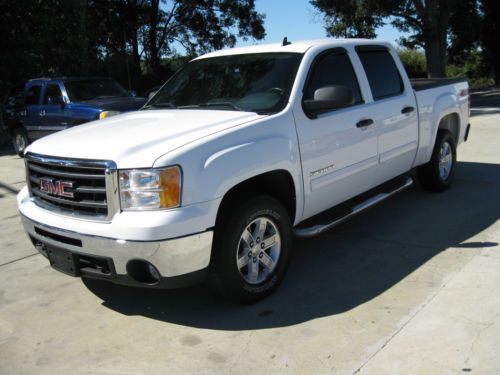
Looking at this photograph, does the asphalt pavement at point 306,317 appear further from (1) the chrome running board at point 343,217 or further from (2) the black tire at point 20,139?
(2) the black tire at point 20,139

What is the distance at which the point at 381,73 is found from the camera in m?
5.52

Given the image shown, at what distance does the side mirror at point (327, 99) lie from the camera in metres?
4.23

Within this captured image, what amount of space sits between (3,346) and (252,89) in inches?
105

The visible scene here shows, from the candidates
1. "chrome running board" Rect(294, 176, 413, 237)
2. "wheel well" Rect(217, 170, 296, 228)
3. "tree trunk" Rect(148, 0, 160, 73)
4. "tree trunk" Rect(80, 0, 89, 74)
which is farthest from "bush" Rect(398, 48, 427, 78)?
"wheel well" Rect(217, 170, 296, 228)

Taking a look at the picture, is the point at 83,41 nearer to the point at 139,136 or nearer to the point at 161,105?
the point at 161,105

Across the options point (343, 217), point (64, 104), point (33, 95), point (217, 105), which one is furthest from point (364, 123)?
point (33, 95)

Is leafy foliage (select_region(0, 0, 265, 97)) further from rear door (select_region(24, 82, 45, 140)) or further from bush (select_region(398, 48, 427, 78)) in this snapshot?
bush (select_region(398, 48, 427, 78))

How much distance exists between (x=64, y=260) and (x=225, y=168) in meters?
1.29

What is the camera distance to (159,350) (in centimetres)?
343

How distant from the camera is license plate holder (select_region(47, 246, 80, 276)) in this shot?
144 inches

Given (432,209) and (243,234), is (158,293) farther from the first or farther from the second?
(432,209)

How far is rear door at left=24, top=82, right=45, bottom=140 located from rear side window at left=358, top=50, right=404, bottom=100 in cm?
845

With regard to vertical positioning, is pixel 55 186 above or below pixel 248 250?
above

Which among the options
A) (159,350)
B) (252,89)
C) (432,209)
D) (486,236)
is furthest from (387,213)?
(159,350)
